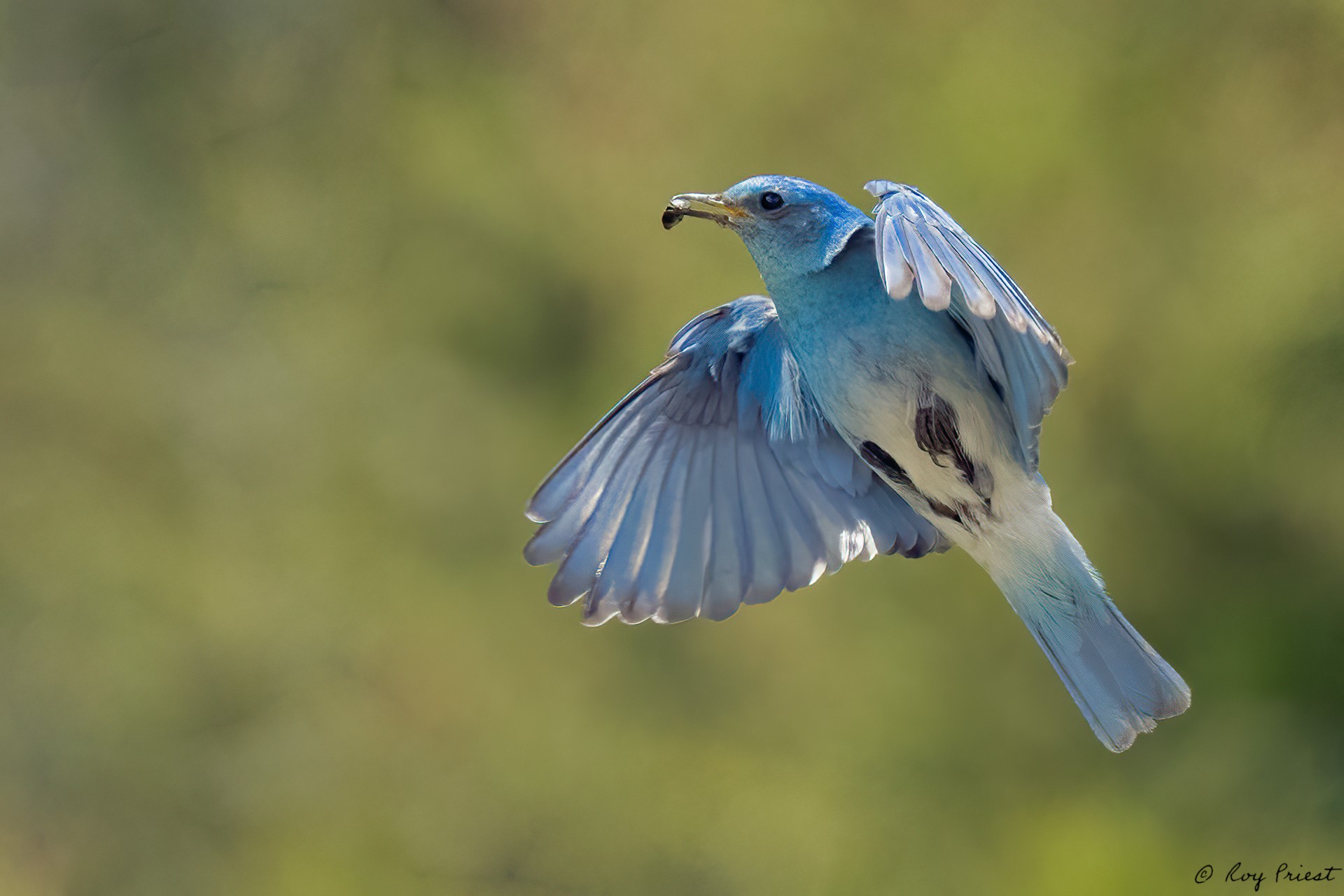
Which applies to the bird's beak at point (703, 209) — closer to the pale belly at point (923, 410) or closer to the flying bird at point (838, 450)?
the flying bird at point (838, 450)

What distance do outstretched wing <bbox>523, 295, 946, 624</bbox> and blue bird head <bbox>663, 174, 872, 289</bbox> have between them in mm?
225

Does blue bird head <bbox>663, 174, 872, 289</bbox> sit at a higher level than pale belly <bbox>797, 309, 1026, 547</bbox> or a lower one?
higher

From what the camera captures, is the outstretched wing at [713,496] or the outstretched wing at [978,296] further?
the outstretched wing at [713,496]

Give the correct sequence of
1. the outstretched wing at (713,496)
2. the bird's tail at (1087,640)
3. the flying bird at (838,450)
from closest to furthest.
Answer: the flying bird at (838,450)
the bird's tail at (1087,640)
the outstretched wing at (713,496)

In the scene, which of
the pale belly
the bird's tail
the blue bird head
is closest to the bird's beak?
the blue bird head

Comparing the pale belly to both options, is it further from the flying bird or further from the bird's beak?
the bird's beak

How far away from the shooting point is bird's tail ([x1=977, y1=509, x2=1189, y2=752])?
4.84 ft

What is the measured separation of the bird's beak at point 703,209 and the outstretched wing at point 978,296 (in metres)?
0.26

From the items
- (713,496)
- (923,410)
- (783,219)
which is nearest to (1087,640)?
(923,410)

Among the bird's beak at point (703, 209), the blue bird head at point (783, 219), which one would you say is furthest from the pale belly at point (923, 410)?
the bird's beak at point (703, 209)

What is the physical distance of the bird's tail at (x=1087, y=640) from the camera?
148cm

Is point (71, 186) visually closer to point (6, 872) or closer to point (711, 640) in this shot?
point (6, 872)

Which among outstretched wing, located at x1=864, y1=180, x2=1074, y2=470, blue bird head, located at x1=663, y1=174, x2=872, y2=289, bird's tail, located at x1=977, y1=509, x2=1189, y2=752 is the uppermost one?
blue bird head, located at x1=663, y1=174, x2=872, y2=289

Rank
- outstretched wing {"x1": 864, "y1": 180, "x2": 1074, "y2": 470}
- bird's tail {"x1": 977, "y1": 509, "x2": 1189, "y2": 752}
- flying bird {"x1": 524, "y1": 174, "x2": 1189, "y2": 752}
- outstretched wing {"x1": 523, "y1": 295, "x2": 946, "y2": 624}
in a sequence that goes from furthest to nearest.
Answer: outstretched wing {"x1": 523, "y1": 295, "x2": 946, "y2": 624} → bird's tail {"x1": 977, "y1": 509, "x2": 1189, "y2": 752} → flying bird {"x1": 524, "y1": 174, "x2": 1189, "y2": 752} → outstretched wing {"x1": 864, "y1": 180, "x2": 1074, "y2": 470}
